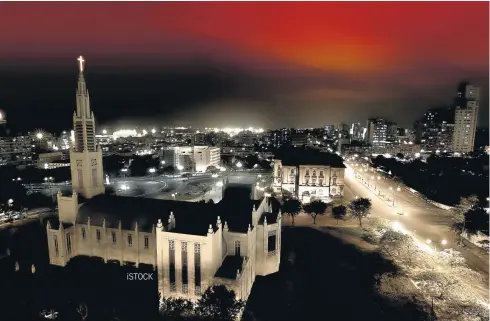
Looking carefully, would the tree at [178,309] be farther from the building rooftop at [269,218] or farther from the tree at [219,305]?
the building rooftop at [269,218]

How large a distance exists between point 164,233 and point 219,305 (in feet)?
23.6

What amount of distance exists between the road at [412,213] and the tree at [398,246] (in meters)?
3.61

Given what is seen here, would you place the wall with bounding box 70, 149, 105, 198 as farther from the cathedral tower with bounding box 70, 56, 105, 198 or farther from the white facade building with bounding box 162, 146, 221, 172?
the white facade building with bounding box 162, 146, 221, 172

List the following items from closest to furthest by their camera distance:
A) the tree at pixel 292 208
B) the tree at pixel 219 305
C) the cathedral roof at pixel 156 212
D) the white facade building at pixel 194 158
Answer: the tree at pixel 219 305 < the cathedral roof at pixel 156 212 < the tree at pixel 292 208 < the white facade building at pixel 194 158

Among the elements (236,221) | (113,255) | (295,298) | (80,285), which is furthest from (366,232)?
(80,285)

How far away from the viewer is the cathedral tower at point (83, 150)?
3531cm

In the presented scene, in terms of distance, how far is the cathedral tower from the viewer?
116 feet

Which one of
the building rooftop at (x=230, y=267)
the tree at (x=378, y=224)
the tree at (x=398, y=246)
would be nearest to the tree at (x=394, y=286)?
the tree at (x=398, y=246)

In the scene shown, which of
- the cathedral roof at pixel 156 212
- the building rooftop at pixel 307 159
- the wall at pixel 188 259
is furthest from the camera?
the building rooftop at pixel 307 159

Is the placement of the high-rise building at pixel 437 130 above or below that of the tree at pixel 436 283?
above

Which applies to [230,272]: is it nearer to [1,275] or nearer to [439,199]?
[1,275]

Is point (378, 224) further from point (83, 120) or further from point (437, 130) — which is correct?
point (437, 130)

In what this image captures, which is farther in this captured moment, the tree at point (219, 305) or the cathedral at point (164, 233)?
the cathedral at point (164, 233)

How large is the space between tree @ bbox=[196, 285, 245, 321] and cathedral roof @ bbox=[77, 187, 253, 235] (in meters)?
5.96
